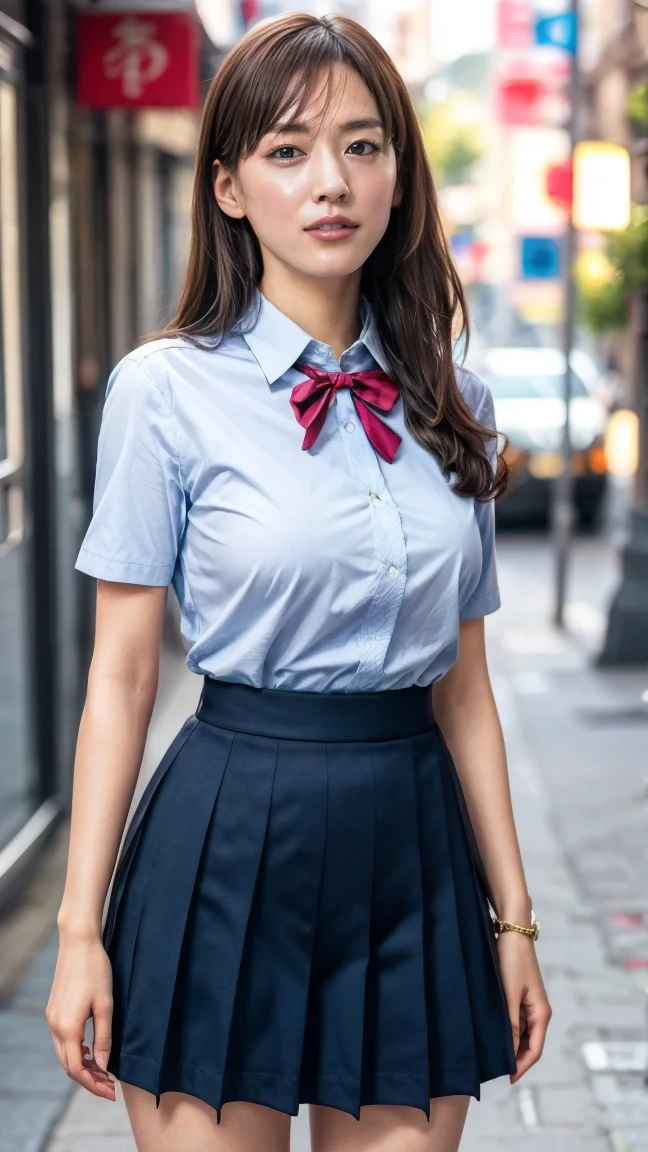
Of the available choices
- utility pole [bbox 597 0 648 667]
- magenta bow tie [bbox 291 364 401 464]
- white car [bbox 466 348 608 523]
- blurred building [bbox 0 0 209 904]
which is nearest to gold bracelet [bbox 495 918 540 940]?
magenta bow tie [bbox 291 364 401 464]

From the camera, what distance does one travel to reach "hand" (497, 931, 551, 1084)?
2.03m

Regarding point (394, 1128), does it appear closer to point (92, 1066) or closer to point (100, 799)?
point (92, 1066)

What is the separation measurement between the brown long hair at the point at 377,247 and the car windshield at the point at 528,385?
1357 centimetres

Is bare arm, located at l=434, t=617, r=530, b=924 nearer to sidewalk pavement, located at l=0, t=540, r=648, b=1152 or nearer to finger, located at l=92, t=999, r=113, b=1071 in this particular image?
finger, located at l=92, t=999, r=113, b=1071

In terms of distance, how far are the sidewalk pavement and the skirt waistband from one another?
1.97 meters

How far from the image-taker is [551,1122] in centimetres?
364

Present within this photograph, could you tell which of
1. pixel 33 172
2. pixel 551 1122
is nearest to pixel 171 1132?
pixel 551 1122

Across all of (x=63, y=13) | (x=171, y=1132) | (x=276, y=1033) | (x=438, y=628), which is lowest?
(x=171, y=1132)

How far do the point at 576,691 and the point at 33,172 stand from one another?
4.21 metres

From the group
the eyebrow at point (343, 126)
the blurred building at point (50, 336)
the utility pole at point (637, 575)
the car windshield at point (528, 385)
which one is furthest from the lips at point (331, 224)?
the car windshield at point (528, 385)

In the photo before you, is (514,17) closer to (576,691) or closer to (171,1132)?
(576,691)

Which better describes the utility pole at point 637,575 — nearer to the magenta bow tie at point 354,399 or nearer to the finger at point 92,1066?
the magenta bow tie at point 354,399

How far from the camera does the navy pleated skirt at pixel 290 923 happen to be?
6.08 ft

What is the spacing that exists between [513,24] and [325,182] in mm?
18339
